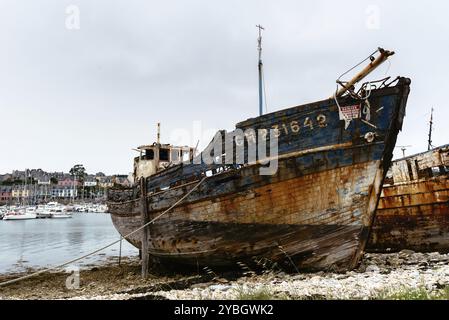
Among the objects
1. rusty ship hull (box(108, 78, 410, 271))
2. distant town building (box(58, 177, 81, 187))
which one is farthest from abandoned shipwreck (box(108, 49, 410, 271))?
distant town building (box(58, 177, 81, 187))

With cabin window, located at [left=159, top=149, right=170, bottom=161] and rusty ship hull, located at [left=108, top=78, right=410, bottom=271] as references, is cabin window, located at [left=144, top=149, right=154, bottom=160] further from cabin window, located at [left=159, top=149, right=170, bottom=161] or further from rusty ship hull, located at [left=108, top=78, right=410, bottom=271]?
rusty ship hull, located at [left=108, top=78, right=410, bottom=271]

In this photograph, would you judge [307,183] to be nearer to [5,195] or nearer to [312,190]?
[312,190]

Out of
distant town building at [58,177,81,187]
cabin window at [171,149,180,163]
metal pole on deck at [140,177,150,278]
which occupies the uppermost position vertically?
distant town building at [58,177,81,187]

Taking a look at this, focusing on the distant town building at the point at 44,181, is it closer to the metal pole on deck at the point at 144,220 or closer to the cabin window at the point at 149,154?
the cabin window at the point at 149,154

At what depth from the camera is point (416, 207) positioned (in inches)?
448

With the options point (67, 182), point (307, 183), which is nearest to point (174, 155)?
point (307, 183)

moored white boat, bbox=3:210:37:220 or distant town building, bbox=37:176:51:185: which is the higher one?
distant town building, bbox=37:176:51:185

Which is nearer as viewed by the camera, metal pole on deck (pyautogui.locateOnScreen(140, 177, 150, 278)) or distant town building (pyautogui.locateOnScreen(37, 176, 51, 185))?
metal pole on deck (pyautogui.locateOnScreen(140, 177, 150, 278))

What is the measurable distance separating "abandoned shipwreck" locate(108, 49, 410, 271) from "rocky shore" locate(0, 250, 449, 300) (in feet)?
1.88

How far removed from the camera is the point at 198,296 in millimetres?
6293

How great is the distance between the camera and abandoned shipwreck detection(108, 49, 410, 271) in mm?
7699

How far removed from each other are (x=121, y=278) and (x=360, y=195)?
829cm

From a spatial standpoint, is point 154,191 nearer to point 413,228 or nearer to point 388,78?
point 388,78

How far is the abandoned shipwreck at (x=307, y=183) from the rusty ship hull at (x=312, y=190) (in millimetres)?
21
